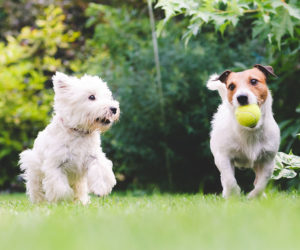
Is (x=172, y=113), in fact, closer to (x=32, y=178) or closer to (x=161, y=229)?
(x=32, y=178)

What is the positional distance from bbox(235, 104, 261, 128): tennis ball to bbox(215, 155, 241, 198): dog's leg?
1.54ft

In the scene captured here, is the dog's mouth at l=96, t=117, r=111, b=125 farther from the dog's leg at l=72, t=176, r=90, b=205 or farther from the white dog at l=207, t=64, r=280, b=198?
the white dog at l=207, t=64, r=280, b=198

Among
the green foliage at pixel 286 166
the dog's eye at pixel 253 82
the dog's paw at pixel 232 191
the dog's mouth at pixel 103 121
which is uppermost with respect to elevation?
the dog's eye at pixel 253 82

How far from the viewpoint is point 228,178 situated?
4555 mm

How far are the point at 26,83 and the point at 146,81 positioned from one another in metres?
2.96

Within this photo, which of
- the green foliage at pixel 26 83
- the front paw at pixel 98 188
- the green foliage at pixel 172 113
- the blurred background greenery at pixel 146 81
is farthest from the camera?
the green foliage at pixel 26 83

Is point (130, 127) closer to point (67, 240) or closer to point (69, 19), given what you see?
point (69, 19)

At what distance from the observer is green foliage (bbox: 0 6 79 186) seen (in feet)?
32.4

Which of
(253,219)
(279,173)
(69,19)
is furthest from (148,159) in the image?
(253,219)

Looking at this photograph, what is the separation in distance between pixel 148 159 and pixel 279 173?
3800mm

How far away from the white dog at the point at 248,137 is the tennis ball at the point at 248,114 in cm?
5

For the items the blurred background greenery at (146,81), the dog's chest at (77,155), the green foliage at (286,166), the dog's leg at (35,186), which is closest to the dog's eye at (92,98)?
the dog's chest at (77,155)

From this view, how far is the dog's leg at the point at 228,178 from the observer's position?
4539 millimetres

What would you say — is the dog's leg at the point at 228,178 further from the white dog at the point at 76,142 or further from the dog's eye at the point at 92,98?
the dog's eye at the point at 92,98
